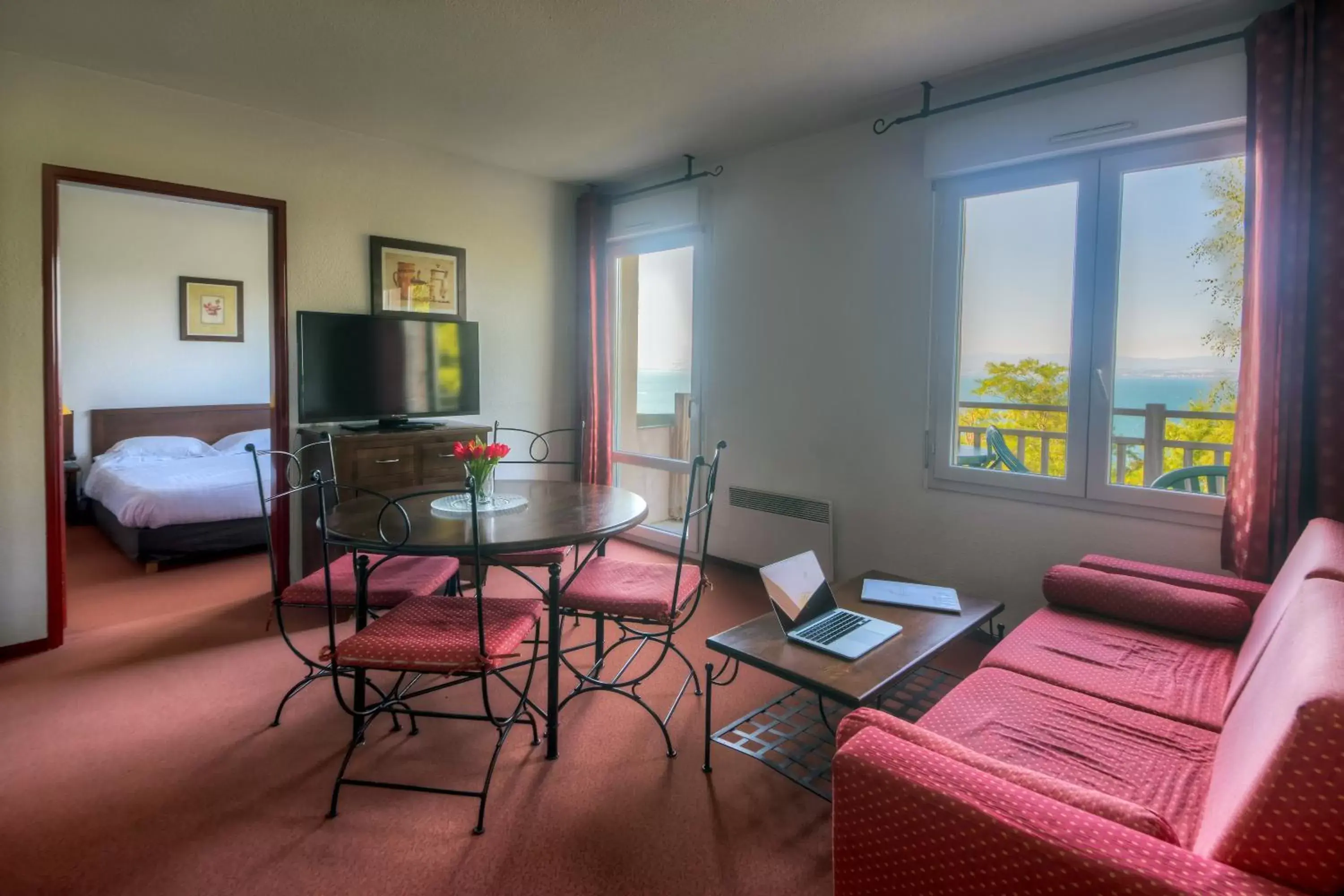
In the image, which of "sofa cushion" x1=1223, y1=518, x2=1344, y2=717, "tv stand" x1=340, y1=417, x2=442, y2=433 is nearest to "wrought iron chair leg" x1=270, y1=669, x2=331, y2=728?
"tv stand" x1=340, y1=417, x2=442, y2=433

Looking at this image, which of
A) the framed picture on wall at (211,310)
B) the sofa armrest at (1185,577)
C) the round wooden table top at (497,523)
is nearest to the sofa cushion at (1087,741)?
the sofa armrest at (1185,577)

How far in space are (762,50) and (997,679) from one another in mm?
2416

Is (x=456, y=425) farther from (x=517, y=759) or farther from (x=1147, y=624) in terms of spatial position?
(x=1147, y=624)

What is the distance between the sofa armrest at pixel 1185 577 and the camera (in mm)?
2137

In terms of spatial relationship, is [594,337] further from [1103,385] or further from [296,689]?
[1103,385]

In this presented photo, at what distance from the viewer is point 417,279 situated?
408 cm

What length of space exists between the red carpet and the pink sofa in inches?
24.5

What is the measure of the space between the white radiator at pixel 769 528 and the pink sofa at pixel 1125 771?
1685mm

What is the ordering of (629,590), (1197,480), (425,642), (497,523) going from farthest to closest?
(1197,480) → (629,590) → (497,523) → (425,642)

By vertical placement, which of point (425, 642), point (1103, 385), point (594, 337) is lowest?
point (425, 642)

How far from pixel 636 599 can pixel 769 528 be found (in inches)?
73.2

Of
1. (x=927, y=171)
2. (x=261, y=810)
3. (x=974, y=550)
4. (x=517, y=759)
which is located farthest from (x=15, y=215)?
(x=974, y=550)

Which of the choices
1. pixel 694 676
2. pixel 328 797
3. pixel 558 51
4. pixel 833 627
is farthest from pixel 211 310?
pixel 833 627

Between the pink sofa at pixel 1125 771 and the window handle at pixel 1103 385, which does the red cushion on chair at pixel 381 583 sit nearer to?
the pink sofa at pixel 1125 771
